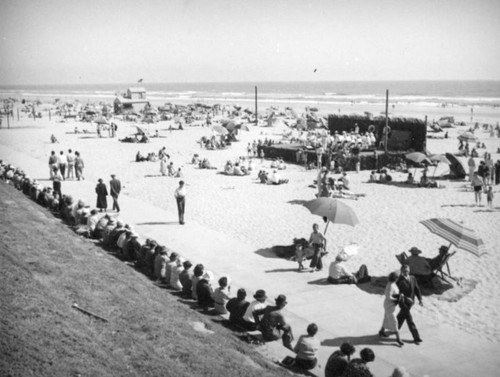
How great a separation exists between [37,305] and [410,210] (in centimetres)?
1383

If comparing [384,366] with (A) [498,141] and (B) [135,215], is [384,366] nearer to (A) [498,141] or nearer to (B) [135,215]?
(B) [135,215]

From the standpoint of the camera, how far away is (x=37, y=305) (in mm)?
6730

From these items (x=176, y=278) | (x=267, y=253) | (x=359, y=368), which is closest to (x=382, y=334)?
(x=359, y=368)

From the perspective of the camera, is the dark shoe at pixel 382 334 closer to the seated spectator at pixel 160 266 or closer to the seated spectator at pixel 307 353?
the seated spectator at pixel 307 353

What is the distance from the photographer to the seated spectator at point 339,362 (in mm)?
6148

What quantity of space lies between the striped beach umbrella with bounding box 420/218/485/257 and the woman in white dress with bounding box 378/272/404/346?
222 cm

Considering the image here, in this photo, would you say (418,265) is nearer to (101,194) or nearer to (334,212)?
(334,212)

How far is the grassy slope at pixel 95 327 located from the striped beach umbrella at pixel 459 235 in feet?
16.0

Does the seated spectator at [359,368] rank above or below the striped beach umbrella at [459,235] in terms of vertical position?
below

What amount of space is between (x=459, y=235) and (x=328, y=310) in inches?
123

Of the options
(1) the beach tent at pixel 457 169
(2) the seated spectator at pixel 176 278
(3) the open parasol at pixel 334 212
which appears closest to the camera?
(2) the seated spectator at pixel 176 278

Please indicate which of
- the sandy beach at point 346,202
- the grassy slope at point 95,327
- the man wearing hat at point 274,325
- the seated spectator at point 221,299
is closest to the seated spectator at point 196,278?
the grassy slope at point 95,327

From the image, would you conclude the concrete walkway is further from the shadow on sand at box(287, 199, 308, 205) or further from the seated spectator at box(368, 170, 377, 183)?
the seated spectator at box(368, 170, 377, 183)

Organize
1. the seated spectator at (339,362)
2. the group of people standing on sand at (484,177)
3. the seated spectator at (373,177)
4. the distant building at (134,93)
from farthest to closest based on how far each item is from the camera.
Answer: the distant building at (134,93) → the seated spectator at (373,177) → the group of people standing on sand at (484,177) → the seated spectator at (339,362)
